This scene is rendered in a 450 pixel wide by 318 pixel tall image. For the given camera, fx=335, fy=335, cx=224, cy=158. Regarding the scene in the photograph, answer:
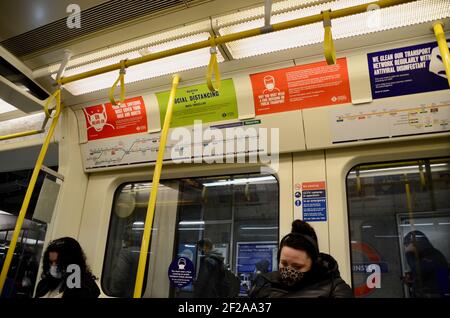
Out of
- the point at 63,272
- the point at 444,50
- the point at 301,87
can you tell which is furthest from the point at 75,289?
the point at 444,50

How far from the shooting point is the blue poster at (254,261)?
2391 millimetres

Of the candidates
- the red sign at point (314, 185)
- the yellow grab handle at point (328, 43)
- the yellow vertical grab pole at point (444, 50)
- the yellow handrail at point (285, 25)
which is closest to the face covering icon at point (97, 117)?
the yellow handrail at point (285, 25)

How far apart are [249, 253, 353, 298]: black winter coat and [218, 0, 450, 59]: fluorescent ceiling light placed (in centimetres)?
129

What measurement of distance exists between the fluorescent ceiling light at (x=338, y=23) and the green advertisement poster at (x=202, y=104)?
1.37ft

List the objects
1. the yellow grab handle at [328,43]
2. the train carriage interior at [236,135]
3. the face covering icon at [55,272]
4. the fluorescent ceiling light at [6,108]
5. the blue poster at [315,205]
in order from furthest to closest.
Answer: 1. the fluorescent ceiling light at [6,108]
2. the face covering icon at [55,272]
3. the blue poster at [315,205]
4. the train carriage interior at [236,135]
5. the yellow grab handle at [328,43]

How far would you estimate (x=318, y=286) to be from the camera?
1575 millimetres

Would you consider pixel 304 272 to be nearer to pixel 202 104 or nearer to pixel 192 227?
pixel 192 227

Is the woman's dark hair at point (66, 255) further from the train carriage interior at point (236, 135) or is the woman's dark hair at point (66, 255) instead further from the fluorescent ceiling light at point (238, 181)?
the fluorescent ceiling light at point (238, 181)

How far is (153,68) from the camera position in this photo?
2410mm

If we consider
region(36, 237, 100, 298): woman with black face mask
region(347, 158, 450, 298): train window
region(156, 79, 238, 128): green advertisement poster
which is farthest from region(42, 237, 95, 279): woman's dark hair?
region(347, 158, 450, 298): train window
